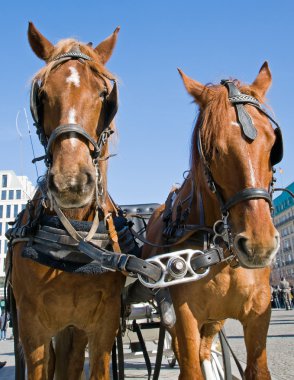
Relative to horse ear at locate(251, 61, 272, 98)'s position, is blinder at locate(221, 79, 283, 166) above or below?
below

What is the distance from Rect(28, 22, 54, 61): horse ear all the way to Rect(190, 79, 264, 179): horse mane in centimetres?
122

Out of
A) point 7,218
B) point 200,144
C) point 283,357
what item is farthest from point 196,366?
point 7,218

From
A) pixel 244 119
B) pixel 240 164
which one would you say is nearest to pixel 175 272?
pixel 240 164

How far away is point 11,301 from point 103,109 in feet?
5.74

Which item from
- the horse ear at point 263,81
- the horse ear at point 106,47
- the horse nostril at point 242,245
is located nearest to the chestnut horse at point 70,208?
the horse ear at point 106,47

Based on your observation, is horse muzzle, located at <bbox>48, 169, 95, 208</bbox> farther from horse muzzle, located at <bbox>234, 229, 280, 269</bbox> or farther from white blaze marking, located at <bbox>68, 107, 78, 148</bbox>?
horse muzzle, located at <bbox>234, 229, 280, 269</bbox>

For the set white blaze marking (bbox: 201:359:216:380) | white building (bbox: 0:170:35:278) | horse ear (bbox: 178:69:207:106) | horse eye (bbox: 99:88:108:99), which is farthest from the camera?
white building (bbox: 0:170:35:278)

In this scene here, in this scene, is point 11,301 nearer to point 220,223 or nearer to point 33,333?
point 33,333

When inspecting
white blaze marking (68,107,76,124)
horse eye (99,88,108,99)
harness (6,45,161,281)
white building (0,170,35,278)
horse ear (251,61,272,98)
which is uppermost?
white building (0,170,35,278)

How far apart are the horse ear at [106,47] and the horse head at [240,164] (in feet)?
3.01

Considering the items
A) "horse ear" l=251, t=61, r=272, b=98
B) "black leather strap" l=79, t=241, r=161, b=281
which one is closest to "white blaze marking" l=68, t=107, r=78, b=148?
"black leather strap" l=79, t=241, r=161, b=281

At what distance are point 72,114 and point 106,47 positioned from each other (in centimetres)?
109

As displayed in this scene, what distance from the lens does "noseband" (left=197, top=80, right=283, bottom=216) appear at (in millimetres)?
2451

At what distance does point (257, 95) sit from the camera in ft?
10.1
